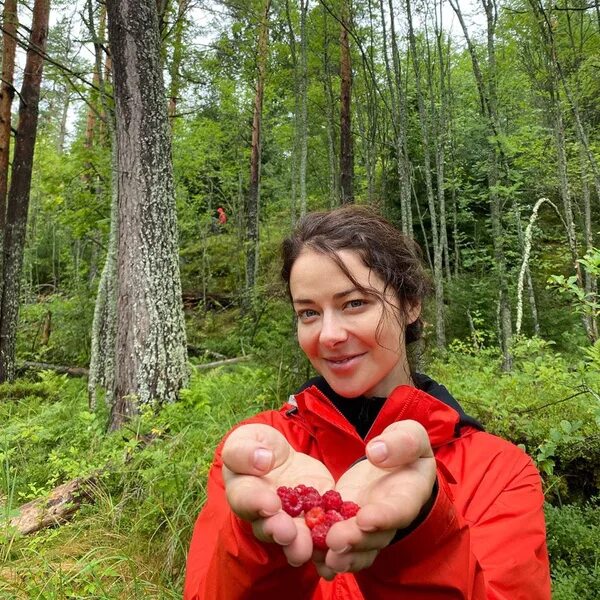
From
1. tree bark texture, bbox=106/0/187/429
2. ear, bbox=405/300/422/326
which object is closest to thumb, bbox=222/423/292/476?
ear, bbox=405/300/422/326

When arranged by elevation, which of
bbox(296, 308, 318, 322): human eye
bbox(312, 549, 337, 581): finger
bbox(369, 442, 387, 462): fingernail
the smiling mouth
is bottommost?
bbox(312, 549, 337, 581): finger

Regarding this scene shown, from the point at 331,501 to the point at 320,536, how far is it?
73 millimetres

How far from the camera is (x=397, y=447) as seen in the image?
73 centimetres

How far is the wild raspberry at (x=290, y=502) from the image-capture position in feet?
2.52

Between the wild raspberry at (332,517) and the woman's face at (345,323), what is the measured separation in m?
0.68

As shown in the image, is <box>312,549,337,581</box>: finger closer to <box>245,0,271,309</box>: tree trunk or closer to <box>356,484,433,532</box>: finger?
<box>356,484,433,532</box>: finger

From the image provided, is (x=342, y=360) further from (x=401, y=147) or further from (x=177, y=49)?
(x=177, y=49)

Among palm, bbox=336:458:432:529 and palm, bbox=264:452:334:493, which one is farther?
palm, bbox=264:452:334:493

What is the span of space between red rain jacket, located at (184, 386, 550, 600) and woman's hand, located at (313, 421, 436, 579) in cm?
7

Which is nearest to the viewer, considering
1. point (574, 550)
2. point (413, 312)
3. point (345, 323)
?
point (345, 323)

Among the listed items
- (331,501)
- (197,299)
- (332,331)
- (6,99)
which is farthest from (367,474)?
(197,299)

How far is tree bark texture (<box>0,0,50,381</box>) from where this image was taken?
328 inches

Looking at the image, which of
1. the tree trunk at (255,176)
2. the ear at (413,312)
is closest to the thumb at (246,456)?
the ear at (413,312)

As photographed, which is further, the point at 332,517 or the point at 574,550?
the point at 574,550
